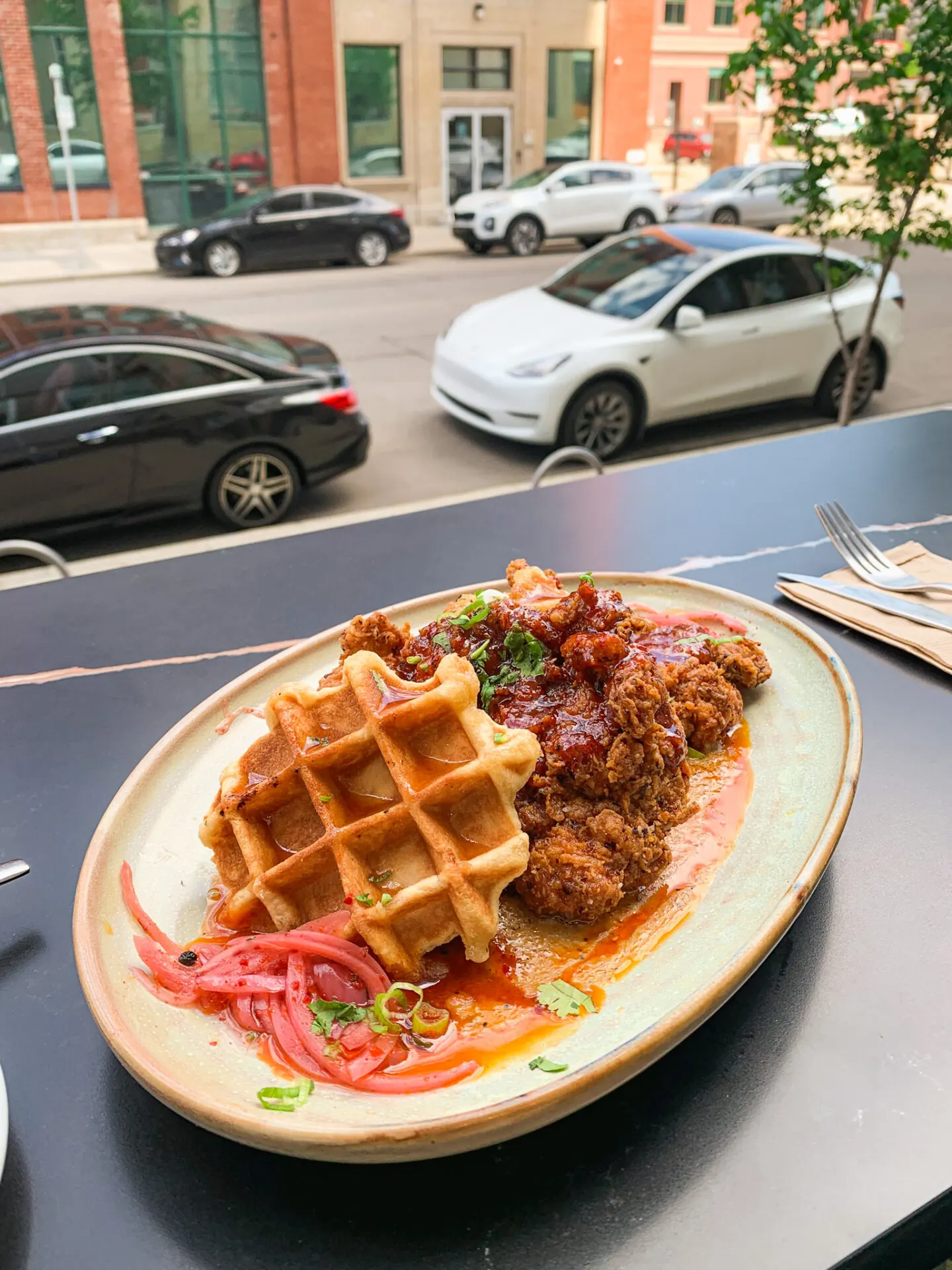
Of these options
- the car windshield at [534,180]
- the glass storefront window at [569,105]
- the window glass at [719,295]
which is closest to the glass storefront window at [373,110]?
the glass storefront window at [569,105]

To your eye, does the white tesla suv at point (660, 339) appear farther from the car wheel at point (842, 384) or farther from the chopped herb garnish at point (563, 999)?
the chopped herb garnish at point (563, 999)

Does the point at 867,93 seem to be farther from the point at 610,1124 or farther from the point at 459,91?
the point at 459,91

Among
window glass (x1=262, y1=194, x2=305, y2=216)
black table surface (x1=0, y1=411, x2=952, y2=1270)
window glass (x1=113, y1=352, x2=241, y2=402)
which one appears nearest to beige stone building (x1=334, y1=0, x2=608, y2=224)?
window glass (x1=262, y1=194, x2=305, y2=216)

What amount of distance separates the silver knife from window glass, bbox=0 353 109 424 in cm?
524

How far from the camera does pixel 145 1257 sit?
114 centimetres

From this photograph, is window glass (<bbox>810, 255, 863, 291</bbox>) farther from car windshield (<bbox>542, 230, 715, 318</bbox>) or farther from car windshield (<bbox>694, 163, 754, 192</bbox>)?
car windshield (<bbox>694, 163, 754, 192</bbox>)

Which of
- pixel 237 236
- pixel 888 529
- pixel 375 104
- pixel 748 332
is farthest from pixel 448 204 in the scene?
pixel 888 529

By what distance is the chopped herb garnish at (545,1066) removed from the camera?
3.86 ft

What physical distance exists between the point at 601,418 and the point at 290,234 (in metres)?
11.8

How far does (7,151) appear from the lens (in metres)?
17.0

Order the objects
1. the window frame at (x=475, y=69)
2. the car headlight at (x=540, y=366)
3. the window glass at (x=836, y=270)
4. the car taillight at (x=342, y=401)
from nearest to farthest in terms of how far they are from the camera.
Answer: the car taillight at (x=342, y=401)
the window glass at (x=836, y=270)
the car headlight at (x=540, y=366)
the window frame at (x=475, y=69)

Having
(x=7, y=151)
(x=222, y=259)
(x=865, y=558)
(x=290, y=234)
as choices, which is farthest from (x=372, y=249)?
(x=865, y=558)

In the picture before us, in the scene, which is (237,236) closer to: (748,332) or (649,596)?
(748,332)

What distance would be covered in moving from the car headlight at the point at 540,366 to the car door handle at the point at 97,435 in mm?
3257
